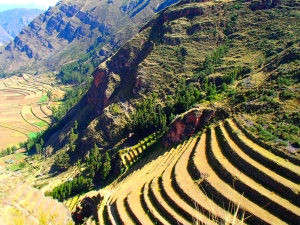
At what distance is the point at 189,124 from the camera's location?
2009 inches

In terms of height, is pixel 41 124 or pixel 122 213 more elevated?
pixel 122 213

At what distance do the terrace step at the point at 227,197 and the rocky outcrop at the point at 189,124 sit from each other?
10290mm

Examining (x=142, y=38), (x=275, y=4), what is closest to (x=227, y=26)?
(x=275, y=4)

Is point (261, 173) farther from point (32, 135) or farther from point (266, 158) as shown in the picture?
point (32, 135)

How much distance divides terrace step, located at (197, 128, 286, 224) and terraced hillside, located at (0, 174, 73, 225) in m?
21.7

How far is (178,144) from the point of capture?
51.1 meters

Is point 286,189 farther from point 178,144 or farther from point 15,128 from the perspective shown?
point 15,128

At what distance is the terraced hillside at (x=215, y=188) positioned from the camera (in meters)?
28.6

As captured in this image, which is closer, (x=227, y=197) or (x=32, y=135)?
(x=227, y=197)

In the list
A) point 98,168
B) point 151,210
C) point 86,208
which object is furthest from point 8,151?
point 151,210

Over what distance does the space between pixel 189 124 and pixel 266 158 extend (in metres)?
19.1

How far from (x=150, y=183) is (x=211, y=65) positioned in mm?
46430

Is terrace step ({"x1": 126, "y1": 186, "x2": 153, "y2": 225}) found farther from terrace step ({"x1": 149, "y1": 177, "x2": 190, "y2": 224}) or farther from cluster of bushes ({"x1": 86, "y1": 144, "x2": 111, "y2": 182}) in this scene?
cluster of bushes ({"x1": 86, "y1": 144, "x2": 111, "y2": 182})

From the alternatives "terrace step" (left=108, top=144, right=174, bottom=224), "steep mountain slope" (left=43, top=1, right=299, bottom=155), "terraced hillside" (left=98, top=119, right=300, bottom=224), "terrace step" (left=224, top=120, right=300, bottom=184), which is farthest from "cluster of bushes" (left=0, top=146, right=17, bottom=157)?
"terrace step" (left=224, top=120, right=300, bottom=184)
